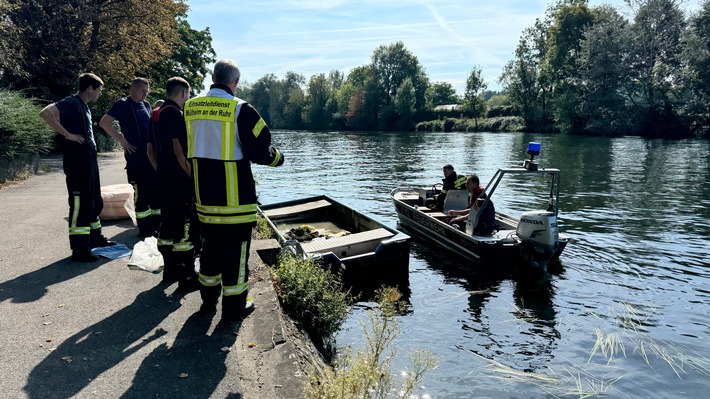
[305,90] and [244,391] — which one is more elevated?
[305,90]

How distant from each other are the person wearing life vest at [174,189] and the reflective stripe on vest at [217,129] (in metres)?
0.92

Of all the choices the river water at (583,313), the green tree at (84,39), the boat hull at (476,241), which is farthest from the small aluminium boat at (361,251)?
the green tree at (84,39)

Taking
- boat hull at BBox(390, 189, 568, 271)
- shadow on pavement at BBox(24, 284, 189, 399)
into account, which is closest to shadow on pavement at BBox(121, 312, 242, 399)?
shadow on pavement at BBox(24, 284, 189, 399)

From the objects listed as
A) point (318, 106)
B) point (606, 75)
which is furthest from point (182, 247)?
point (318, 106)

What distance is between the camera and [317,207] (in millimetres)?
12617

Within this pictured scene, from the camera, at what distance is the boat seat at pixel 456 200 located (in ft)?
40.3

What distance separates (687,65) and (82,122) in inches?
2176

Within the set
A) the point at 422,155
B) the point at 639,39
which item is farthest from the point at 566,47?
the point at 422,155

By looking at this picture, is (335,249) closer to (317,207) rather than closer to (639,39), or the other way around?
(317,207)

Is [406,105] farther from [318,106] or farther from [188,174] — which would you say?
[188,174]

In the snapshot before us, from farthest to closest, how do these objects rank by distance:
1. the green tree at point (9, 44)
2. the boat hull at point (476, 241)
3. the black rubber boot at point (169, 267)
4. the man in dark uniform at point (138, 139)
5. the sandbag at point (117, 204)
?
the green tree at point (9, 44) < the boat hull at point (476, 241) < the sandbag at point (117, 204) < the man in dark uniform at point (138, 139) < the black rubber boot at point (169, 267)

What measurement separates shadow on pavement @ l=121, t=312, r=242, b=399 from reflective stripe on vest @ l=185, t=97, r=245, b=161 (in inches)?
57.3

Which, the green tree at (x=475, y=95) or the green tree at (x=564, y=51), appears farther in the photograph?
the green tree at (x=475, y=95)

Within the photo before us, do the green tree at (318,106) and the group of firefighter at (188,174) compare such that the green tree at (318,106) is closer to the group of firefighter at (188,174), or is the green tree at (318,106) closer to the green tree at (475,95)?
the green tree at (475,95)
